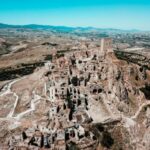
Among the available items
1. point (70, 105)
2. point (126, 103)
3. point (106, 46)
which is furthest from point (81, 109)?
point (106, 46)

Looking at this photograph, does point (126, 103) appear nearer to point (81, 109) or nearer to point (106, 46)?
point (81, 109)

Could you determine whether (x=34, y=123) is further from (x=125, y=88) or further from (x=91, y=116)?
(x=125, y=88)

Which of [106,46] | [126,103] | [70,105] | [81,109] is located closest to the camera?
[70,105]

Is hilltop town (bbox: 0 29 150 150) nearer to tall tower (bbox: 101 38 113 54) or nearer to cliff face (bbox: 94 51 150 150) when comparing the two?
cliff face (bbox: 94 51 150 150)

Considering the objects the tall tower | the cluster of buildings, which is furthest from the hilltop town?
the tall tower

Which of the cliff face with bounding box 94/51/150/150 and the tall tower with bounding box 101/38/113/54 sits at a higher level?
the tall tower with bounding box 101/38/113/54

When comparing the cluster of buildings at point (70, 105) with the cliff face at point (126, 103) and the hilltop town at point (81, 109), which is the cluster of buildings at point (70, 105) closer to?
the hilltop town at point (81, 109)

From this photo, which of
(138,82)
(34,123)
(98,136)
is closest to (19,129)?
(34,123)

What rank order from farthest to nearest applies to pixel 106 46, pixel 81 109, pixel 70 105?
pixel 106 46
pixel 81 109
pixel 70 105

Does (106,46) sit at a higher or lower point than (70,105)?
higher

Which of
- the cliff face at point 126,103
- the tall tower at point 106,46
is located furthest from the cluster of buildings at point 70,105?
the cliff face at point 126,103

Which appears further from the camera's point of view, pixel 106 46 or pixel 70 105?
pixel 106 46
